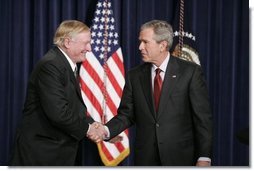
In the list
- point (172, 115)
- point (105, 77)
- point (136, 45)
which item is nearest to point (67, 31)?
point (172, 115)

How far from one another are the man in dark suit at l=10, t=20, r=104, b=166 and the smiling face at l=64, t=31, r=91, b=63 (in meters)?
0.08

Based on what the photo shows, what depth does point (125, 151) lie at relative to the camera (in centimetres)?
349

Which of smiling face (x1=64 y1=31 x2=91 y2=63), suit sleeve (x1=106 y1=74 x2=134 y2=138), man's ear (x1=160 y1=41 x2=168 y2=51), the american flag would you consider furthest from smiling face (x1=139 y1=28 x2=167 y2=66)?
the american flag

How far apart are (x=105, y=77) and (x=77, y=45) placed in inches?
38.6

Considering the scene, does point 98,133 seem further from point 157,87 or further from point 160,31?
point 160,31

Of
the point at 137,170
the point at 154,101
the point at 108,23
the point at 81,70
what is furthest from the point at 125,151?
the point at 137,170

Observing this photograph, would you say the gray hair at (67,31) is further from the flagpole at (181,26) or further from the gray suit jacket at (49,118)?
the flagpole at (181,26)

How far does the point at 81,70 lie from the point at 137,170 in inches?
101

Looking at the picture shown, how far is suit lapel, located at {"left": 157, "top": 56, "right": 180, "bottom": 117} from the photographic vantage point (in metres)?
2.28

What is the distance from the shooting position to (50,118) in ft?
7.49

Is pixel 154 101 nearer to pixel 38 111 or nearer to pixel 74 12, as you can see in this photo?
pixel 38 111

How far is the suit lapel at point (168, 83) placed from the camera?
2279 millimetres

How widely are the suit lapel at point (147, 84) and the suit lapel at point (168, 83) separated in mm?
57

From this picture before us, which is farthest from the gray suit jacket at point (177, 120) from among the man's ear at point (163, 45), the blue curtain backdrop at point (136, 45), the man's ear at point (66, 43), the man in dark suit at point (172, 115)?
the blue curtain backdrop at point (136, 45)
